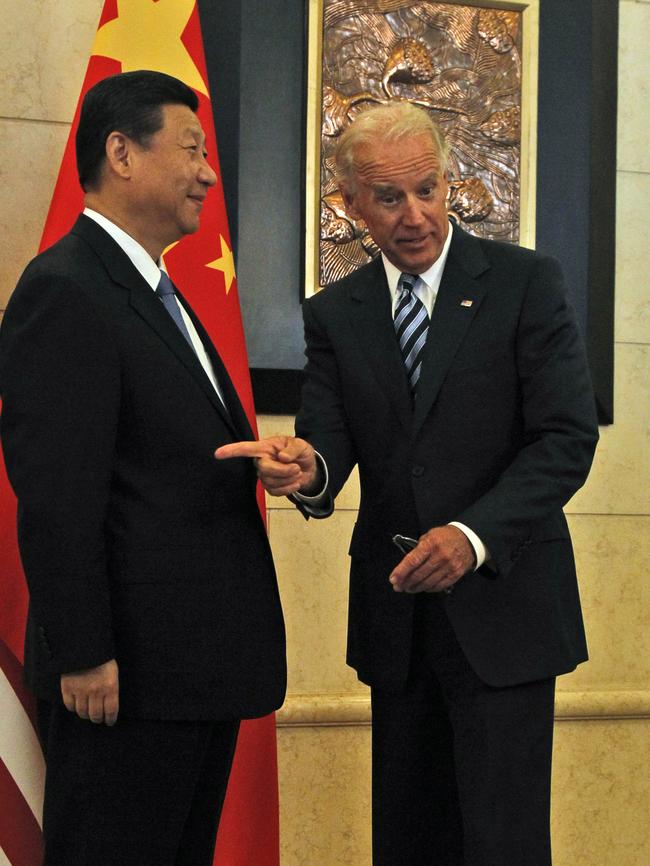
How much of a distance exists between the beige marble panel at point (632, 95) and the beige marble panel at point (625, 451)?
632 millimetres

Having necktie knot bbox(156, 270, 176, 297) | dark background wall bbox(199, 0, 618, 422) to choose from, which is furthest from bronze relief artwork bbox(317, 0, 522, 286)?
necktie knot bbox(156, 270, 176, 297)

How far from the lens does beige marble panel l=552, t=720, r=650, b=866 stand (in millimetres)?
3459

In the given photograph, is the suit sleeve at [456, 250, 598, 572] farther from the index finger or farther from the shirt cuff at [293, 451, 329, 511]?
the index finger

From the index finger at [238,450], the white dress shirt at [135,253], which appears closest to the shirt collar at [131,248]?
the white dress shirt at [135,253]

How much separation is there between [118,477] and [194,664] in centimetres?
33

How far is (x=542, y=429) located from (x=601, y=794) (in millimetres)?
1832

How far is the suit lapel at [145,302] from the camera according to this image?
186 centimetres

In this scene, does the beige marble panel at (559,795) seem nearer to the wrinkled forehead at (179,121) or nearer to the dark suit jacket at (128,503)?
the dark suit jacket at (128,503)

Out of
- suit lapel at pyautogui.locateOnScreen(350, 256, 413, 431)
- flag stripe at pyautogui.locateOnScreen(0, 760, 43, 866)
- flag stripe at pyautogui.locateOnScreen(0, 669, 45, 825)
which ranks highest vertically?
suit lapel at pyautogui.locateOnScreen(350, 256, 413, 431)

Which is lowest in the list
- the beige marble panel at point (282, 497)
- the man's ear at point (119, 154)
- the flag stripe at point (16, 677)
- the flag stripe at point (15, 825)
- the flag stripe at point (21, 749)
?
the flag stripe at point (15, 825)

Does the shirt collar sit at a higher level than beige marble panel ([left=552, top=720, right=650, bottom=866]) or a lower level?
higher

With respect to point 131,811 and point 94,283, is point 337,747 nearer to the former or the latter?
point 131,811

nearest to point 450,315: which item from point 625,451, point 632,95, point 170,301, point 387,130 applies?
point 387,130

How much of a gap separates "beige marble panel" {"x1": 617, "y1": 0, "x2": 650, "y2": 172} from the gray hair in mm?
1421
